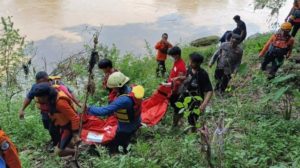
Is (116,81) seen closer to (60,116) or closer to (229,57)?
(60,116)

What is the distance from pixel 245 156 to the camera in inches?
174

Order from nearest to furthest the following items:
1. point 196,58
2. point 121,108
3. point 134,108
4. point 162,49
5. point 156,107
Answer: point 121,108 → point 134,108 → point 196,58 → point 156,107 → point 162,49

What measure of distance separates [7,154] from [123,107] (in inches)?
68.6

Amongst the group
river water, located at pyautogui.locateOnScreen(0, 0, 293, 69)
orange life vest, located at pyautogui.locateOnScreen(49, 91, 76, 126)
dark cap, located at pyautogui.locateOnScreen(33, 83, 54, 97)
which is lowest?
river water, located at pyautogui.locateOnScreen(0, 0, 293, 69)

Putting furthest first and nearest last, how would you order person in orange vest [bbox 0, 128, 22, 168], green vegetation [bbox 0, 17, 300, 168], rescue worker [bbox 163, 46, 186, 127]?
rescue worker [bbox 163, 46, 186, 127]
green vegetation [bbox 0, 17, 300, 168]
person in orange vest [bbox 0, 128, 22, 168]

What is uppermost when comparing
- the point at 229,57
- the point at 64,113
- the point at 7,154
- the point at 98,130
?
the point at 229,57

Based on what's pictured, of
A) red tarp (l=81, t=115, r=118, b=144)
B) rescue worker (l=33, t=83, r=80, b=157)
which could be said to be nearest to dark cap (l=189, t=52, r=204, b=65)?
red tarp (l=81, t=115, r=118, b=144)

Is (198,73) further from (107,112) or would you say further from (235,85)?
(235,85)

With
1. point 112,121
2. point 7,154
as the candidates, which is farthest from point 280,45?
point 7,154

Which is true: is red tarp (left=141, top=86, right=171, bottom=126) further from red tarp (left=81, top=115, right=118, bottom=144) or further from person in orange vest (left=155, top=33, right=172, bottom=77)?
person in orange vest (left=155, top=33, right=172, bottom=77)

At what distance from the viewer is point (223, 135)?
396cm

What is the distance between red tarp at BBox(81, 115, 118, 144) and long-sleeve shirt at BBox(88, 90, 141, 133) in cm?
22

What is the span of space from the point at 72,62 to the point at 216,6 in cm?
1675

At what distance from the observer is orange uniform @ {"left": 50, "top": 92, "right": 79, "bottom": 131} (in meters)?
4.48
